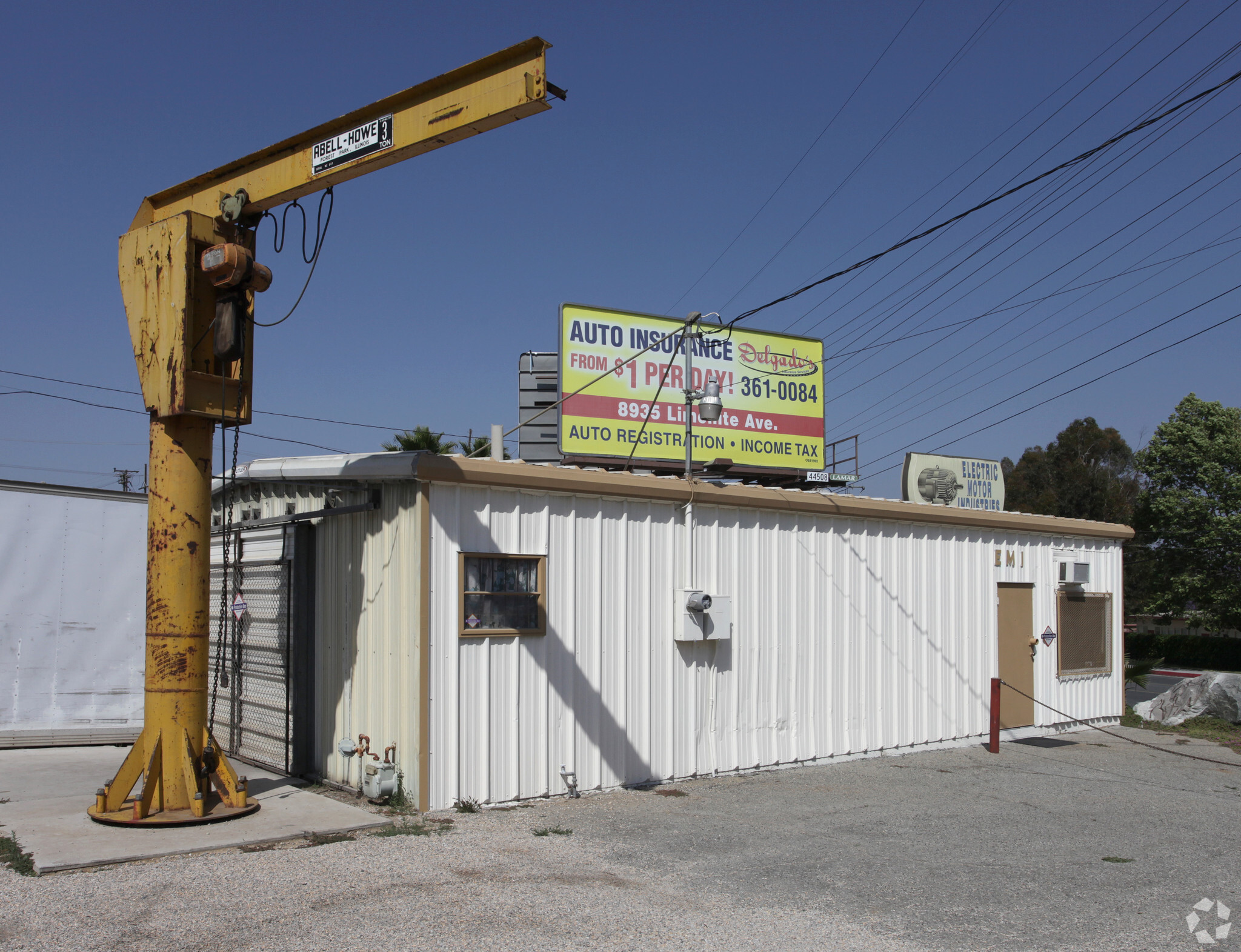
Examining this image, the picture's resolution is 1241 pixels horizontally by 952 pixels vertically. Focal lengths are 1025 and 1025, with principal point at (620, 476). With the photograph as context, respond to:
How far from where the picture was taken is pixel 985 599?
14.0 metres

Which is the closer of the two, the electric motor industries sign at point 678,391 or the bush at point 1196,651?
the electric motor industries sign at point 678,391

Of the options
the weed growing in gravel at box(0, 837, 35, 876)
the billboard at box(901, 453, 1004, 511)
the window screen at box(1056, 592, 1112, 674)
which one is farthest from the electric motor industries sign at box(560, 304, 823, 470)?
the weed growing in gravel at box(0, 837, 35, 876)

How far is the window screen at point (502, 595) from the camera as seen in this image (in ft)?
28.7

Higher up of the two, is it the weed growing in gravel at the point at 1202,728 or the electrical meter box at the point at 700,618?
the electrical meter box at the point at 700,618

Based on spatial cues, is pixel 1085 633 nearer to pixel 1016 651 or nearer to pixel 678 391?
pixel 1016 651

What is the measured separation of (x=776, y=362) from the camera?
1914 cm

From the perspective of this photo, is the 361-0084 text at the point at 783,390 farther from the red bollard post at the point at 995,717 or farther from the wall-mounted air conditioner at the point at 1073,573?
the red bollard post at the point at 995,717

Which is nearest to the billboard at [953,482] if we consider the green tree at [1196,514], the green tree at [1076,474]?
A: the green tree at [1196,514]

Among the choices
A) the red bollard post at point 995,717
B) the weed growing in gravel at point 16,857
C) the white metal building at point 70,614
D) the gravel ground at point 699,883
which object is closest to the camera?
the gravel ground at point 699,883

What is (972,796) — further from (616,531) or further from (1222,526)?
(1222,526)

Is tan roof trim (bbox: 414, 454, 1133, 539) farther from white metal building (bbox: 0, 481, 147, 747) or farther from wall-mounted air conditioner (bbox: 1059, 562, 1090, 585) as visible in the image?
white metal building (bbox: 0, 481, 147, 747)

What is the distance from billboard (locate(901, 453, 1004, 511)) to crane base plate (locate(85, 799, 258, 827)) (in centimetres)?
1344

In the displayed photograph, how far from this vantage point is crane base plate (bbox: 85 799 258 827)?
736 cm

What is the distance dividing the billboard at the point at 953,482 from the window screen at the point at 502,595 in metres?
A: 10.8
